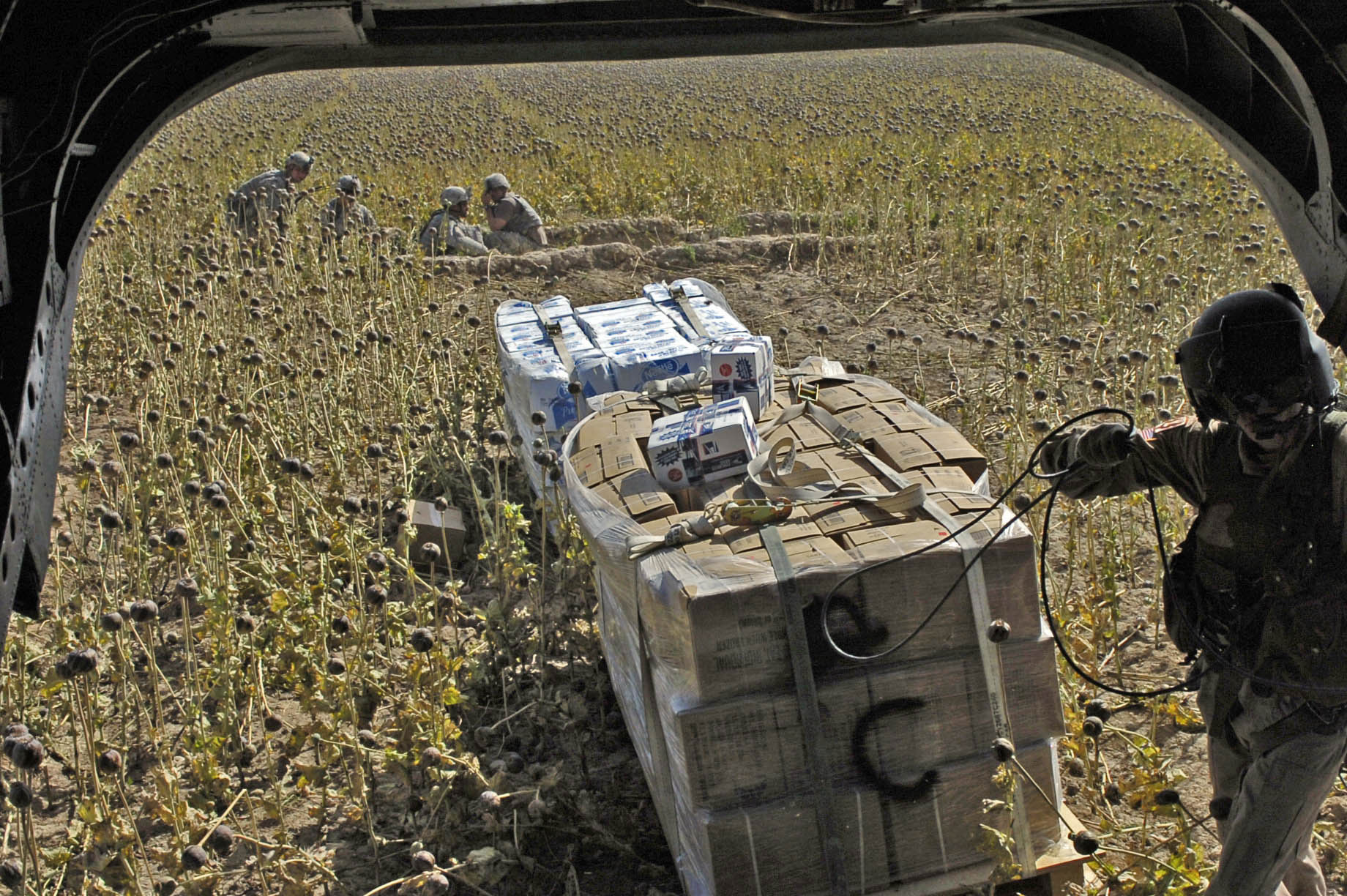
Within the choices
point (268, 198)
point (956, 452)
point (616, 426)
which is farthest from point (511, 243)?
point (956, 452)

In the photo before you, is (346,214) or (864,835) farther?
(346,214)

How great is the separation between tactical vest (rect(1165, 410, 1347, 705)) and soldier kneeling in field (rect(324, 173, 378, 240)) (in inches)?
302

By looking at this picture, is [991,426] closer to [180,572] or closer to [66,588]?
[180,572]

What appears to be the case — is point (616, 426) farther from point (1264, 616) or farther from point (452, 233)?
point (452, 233)

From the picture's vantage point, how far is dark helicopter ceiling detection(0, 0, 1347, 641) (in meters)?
2.51

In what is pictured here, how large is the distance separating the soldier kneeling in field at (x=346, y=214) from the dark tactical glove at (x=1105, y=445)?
24.2 ft

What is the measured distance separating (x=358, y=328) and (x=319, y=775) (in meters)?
4.87

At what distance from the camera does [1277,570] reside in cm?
270

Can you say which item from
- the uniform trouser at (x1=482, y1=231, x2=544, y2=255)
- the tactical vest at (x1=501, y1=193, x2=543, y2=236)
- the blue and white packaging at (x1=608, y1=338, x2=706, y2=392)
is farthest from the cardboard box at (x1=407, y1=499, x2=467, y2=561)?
the tactical vest at (x1=501, y1=193, x2=543, y2=236)

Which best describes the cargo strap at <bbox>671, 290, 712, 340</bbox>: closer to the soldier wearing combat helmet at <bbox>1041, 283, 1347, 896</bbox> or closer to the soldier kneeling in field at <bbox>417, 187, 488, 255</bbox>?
the soldier wearing combat helmet at <bbox>1041, 283, 1347, 896</bbox>

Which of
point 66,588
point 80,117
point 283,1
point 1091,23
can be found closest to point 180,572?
point 66,588

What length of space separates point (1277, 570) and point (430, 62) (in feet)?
7.86

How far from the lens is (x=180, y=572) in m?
5.00

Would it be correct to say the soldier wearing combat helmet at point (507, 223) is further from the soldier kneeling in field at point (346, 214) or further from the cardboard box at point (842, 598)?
the cardboard box at point (842, 598)
